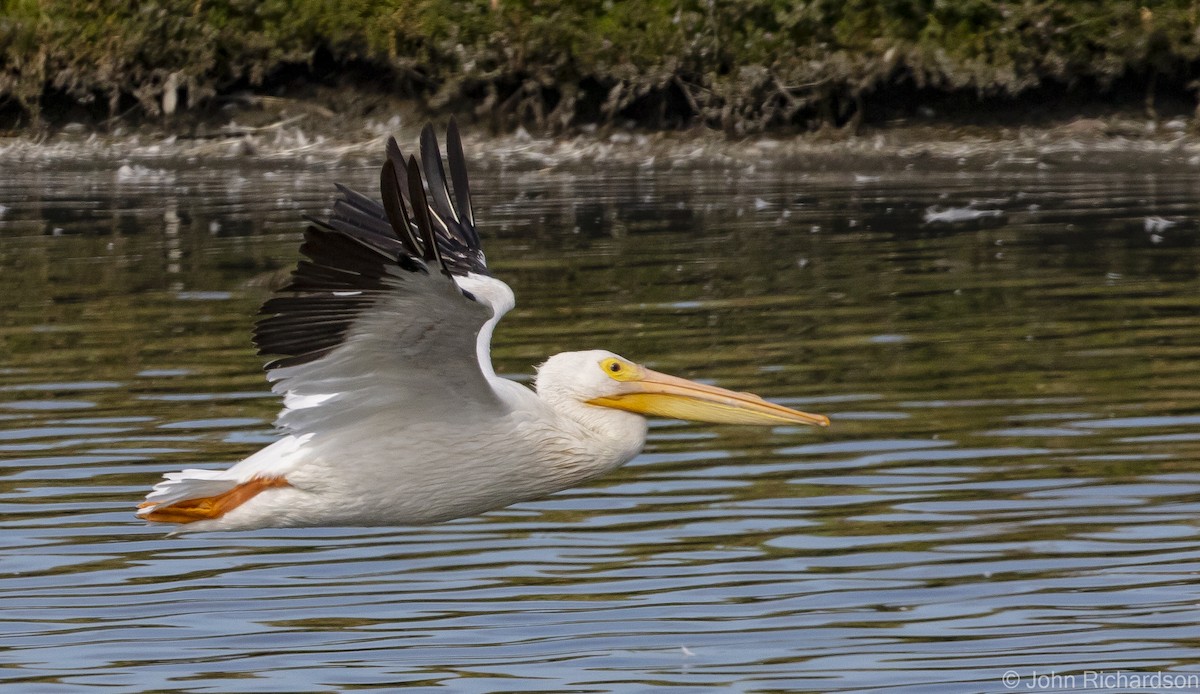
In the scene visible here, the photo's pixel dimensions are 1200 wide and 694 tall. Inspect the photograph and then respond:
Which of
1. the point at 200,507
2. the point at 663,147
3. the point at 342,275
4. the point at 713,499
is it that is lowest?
the point at 713,499

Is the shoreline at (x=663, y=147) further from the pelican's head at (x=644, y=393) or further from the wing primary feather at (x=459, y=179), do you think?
the pelican's head at (x=644, y=393)

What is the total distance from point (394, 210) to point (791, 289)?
6.79 metres

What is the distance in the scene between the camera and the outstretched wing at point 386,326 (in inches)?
170

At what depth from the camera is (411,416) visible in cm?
510

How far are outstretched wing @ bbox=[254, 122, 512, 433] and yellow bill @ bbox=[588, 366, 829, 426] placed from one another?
1.29 feet

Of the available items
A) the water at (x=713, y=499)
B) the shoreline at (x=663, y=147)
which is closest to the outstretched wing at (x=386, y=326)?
the water at (x=713, y=499)

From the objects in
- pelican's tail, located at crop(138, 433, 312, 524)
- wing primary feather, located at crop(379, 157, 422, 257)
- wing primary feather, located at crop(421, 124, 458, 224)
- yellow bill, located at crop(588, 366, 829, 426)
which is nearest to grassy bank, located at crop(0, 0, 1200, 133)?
wing primary feather, located at crop(421, 124, 458, 224)

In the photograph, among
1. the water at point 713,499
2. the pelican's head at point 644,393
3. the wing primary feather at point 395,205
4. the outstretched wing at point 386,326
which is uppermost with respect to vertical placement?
the wing primary feather at point 395,205

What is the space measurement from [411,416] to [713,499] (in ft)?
5.14

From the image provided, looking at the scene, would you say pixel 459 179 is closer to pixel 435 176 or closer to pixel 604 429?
pixel 435 176

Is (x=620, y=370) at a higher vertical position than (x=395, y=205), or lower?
lower

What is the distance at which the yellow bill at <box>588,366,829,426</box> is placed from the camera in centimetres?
536

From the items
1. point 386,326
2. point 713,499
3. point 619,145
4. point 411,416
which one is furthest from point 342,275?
point 619,145

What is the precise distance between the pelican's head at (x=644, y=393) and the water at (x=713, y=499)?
0.48 metres
